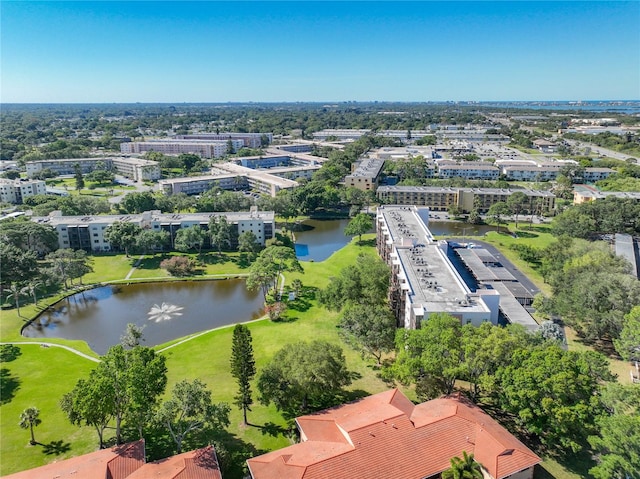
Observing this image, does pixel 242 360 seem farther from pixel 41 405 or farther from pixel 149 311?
pixel 149 311

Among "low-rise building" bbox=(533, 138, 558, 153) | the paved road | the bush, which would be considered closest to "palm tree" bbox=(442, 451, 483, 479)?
the paved road

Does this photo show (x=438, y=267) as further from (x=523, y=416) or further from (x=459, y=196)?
(x=459, y=196)

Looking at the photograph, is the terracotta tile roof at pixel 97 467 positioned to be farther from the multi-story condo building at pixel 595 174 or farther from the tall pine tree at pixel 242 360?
the multi-story condo building at pixel 595 174

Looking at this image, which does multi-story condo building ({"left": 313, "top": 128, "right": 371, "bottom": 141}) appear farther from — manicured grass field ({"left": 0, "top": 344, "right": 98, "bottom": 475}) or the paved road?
manicured grass field ({"left": 0, "top": 344, "right": 98, "bottom": 475})

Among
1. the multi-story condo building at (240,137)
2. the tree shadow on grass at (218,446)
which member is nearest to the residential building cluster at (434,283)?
the tree shadow on grass at (218,446)

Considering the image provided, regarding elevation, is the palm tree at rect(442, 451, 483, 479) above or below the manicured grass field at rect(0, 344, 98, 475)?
above

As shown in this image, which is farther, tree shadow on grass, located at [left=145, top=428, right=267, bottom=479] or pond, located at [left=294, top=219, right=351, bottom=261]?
pond, located at [left=294, top=219, right=351, bottom=261]
